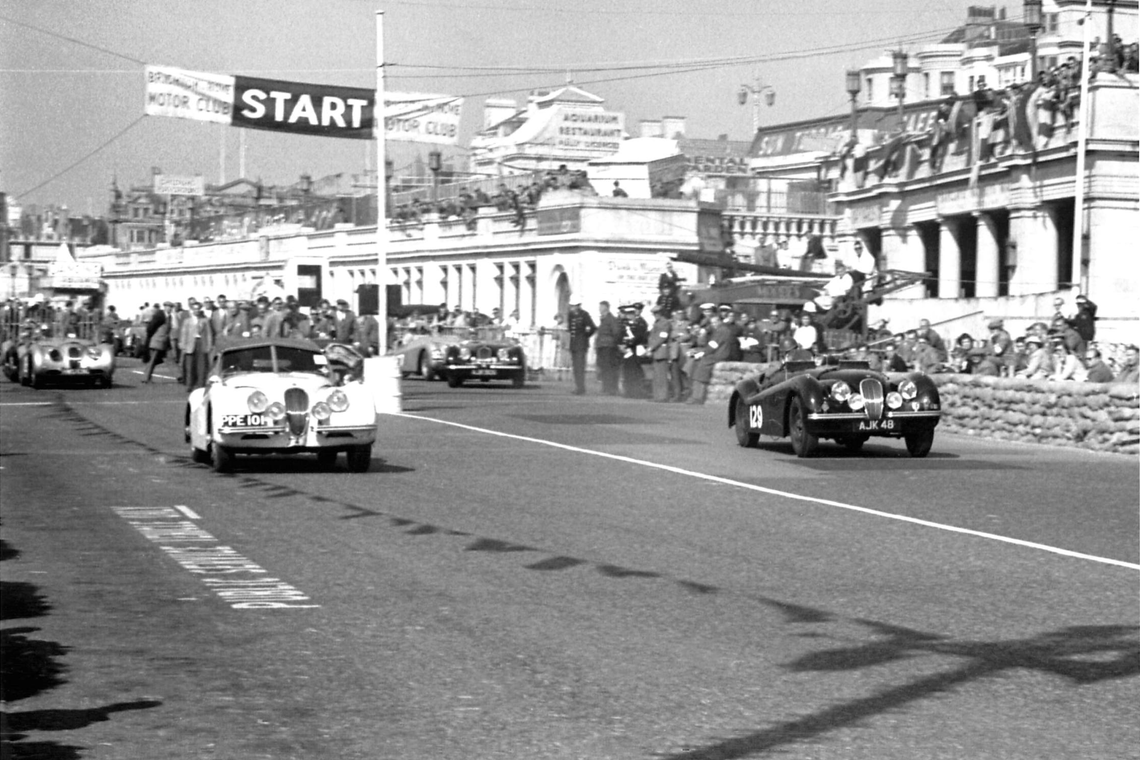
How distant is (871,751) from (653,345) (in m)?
26.4

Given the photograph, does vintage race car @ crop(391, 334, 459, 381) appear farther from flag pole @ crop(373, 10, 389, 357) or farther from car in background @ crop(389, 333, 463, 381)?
flag pole @ crop(373, 10, 389, 357)

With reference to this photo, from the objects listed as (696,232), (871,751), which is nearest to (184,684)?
(871,751)

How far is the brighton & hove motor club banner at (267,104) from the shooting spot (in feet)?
92.7

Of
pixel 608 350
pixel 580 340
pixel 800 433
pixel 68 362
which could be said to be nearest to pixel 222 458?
pixel 800 433

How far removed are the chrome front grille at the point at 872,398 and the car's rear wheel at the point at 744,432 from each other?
181 cm

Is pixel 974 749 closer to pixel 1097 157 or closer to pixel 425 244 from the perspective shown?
pixel 1097 157

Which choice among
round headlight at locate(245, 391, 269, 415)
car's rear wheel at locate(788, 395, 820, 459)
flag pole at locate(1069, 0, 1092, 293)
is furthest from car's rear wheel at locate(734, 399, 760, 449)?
flag pole at locate(1069, 0, 1092, 293)

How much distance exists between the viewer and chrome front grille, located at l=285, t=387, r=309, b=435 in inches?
659

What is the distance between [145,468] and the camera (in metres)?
17.0

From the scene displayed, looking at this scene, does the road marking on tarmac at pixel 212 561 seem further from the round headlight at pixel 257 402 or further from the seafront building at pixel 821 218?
the seafront building at pixel 821 218

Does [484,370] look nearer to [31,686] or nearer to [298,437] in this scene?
[298,437]

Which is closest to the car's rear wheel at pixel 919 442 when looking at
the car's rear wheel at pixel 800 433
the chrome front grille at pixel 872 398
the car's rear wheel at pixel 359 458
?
the chrome front grille at pixel 872 398

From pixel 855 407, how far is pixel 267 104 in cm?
1243

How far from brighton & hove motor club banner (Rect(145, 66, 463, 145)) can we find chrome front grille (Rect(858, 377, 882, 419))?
1192cm
